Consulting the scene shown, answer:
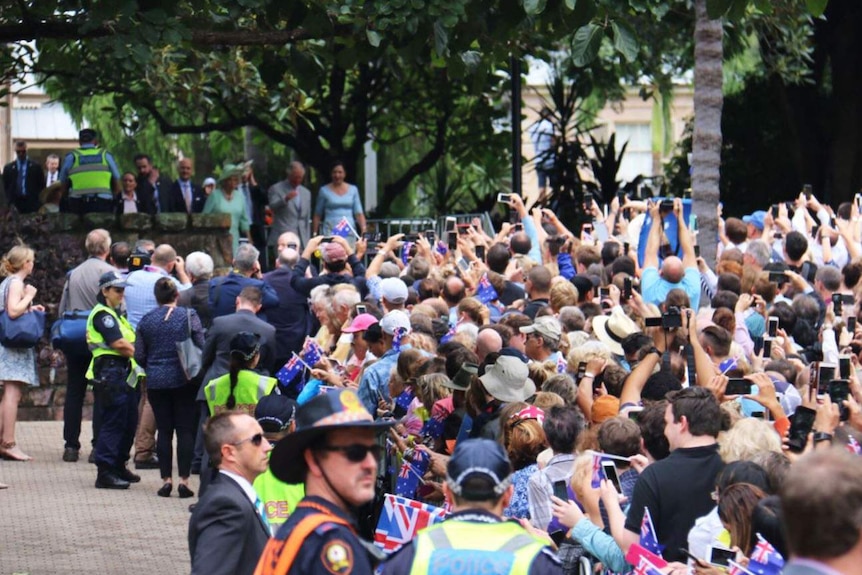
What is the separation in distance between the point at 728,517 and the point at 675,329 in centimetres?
329

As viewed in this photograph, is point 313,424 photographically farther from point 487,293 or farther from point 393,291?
point 487,293

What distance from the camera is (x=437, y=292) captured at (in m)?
12.5

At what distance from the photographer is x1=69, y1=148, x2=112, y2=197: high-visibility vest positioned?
18.0m

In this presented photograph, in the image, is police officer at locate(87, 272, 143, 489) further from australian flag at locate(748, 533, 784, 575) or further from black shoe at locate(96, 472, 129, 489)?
australian flag at locate(748, 533, 784, 575)

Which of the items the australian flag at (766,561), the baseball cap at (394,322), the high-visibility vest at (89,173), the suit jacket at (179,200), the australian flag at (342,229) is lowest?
the australian flag at (766,561)

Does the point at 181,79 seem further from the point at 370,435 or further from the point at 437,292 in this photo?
the point at 370,435

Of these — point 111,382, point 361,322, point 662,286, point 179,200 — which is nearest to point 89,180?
point 179,200

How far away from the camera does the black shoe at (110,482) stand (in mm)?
12680

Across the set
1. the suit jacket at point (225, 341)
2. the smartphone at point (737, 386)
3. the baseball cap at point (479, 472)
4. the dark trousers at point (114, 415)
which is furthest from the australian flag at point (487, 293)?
the baseball cap at point (479, 472)

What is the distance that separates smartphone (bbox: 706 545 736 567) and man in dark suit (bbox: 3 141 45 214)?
1544 cm

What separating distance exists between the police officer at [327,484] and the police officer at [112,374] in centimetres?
802

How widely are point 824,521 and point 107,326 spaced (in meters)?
9.48

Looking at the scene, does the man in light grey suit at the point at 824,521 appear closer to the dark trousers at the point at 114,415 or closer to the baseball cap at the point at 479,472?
the baseball cap at the point at 479,472

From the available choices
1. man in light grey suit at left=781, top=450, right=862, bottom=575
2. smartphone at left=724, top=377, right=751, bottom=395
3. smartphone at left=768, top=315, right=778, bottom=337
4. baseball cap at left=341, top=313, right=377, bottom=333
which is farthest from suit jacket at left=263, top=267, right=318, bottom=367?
man in light grey suit at left=781, top=450, right=862, bottom=575
